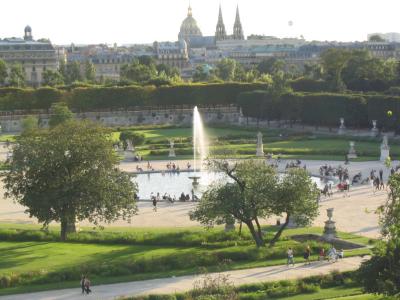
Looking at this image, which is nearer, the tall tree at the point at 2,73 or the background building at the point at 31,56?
the tall tree at the point at 2,73

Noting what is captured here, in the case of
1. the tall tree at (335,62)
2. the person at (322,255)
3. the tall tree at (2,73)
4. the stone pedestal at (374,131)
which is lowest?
the stone pedestal at (374,131)

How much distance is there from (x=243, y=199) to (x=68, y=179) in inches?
326

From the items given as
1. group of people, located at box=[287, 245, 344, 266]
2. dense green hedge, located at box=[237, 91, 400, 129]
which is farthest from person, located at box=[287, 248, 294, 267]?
dense green hedge, located at box=[237, 91, 400, 129]

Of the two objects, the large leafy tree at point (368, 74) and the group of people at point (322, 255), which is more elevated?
the large leafy tree at point (368, 74)

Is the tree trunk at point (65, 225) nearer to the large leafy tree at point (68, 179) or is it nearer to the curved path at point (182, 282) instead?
the large leafy tree at point (68, 179)

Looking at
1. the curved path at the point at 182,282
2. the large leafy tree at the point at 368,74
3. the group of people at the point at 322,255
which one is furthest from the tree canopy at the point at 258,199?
the large leafy tree at the point at 368,74

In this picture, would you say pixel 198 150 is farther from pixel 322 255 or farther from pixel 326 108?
pixel 322 255

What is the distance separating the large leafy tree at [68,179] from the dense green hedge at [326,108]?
2024 inches

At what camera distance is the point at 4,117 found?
105 meters

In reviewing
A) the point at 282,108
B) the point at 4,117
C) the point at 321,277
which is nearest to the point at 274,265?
the point at 321,277

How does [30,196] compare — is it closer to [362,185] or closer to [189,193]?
[189,193]

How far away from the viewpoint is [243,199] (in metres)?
35.8

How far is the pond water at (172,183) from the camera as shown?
56.0m

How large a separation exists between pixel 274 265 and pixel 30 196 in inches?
465
